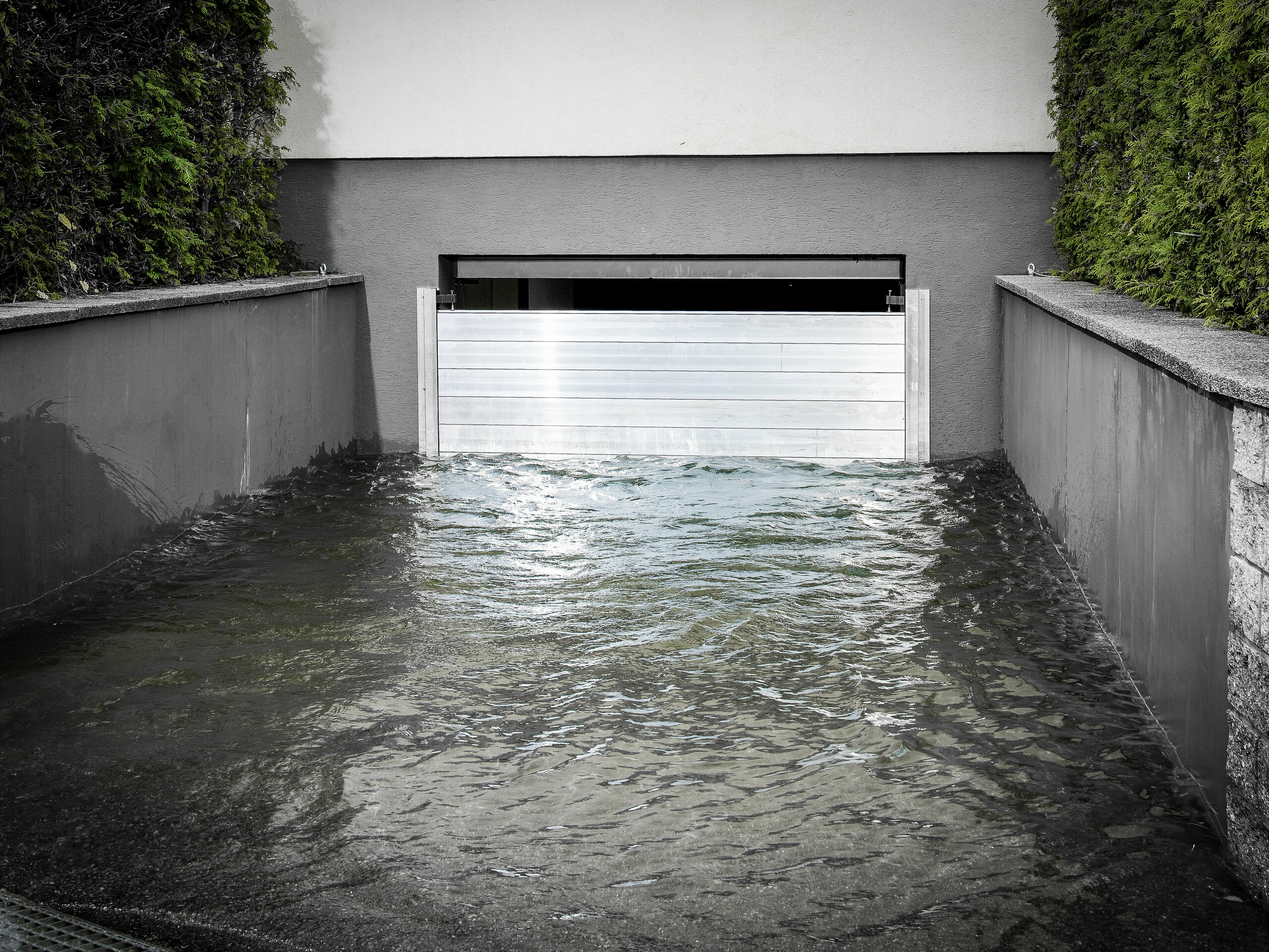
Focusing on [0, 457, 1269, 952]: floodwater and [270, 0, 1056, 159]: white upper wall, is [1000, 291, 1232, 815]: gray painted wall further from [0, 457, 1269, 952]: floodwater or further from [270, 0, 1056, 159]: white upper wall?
[270, 0, 1056, 159]: white upper wall

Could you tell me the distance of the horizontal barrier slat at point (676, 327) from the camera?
999 centimetres

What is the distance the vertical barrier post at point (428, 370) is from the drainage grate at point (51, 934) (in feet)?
24.9

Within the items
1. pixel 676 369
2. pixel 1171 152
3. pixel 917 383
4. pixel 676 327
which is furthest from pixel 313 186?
pixel 1171 152

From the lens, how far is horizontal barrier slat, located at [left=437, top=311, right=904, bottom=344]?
9.99 meters

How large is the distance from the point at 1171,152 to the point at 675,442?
5148mm

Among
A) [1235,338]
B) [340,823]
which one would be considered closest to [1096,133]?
[1235,338]

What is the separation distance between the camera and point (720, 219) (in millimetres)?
9992

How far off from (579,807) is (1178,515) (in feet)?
7.00

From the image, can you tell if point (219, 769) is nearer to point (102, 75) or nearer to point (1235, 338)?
point (1235, 338)

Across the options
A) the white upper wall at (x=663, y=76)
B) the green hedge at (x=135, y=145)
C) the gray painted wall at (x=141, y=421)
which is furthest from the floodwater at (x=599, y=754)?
the white upper wall at (x=663, y=76)

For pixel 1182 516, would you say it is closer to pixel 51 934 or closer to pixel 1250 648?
pixel 1250 648

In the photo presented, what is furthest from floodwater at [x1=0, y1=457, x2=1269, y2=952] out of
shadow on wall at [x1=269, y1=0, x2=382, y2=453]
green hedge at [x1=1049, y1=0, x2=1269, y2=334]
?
shadow on wall at [x1=269, y1=0, x2=382, y2=453]

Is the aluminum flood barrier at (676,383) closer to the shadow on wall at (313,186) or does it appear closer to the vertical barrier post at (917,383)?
the vertical barrier post at (917,383)

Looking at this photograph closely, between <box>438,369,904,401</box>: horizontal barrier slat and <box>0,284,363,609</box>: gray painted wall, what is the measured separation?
134 cm
